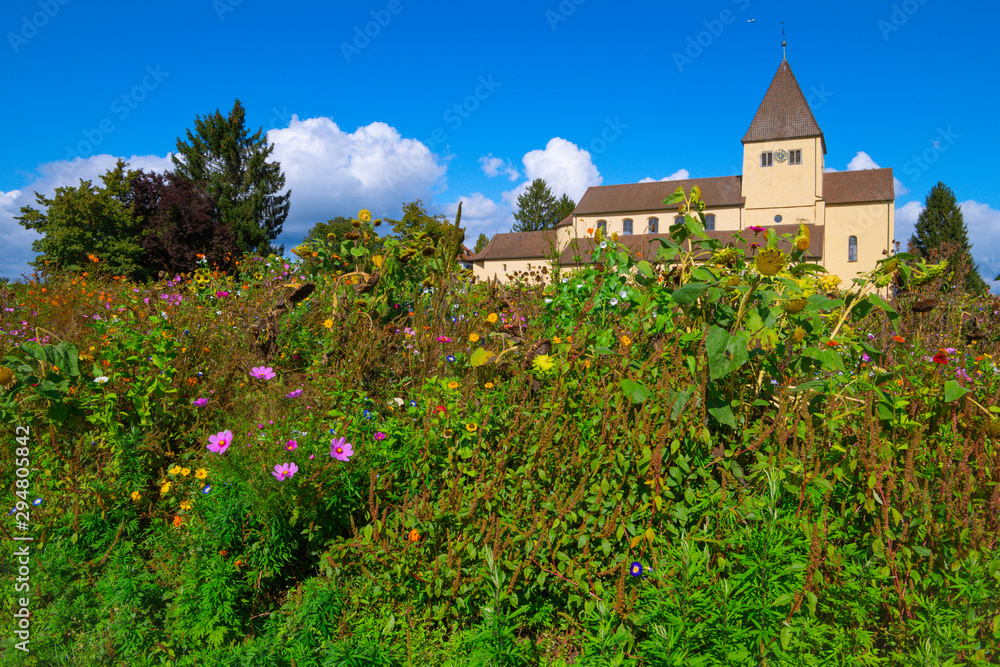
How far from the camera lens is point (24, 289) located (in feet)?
18.4

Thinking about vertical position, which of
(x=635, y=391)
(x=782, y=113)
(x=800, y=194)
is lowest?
(x=635, y=391)

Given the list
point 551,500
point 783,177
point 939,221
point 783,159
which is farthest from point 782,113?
point 551,500

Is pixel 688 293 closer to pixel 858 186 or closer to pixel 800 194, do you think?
pixel 800 194

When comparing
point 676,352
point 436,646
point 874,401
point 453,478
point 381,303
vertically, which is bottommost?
point 436,646

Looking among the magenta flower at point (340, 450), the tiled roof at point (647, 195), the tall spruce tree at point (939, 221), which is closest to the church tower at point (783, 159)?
the tiled roof at point (647, 195)

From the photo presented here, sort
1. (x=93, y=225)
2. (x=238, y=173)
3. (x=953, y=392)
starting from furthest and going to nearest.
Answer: (x=238, y=173) < (x=93, y=225) < (x=953, y=392)

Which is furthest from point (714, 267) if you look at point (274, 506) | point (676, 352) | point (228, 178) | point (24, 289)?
point (228, 178)

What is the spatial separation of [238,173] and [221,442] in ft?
111

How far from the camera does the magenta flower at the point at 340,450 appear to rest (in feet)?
6.20

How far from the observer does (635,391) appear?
5.63 ft

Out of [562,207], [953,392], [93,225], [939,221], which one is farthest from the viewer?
[562,207]

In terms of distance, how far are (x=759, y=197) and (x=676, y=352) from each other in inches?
1495

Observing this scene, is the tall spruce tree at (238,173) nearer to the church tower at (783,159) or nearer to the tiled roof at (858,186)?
the church tower at (783,159)

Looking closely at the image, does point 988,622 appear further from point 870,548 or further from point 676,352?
point 676,352
